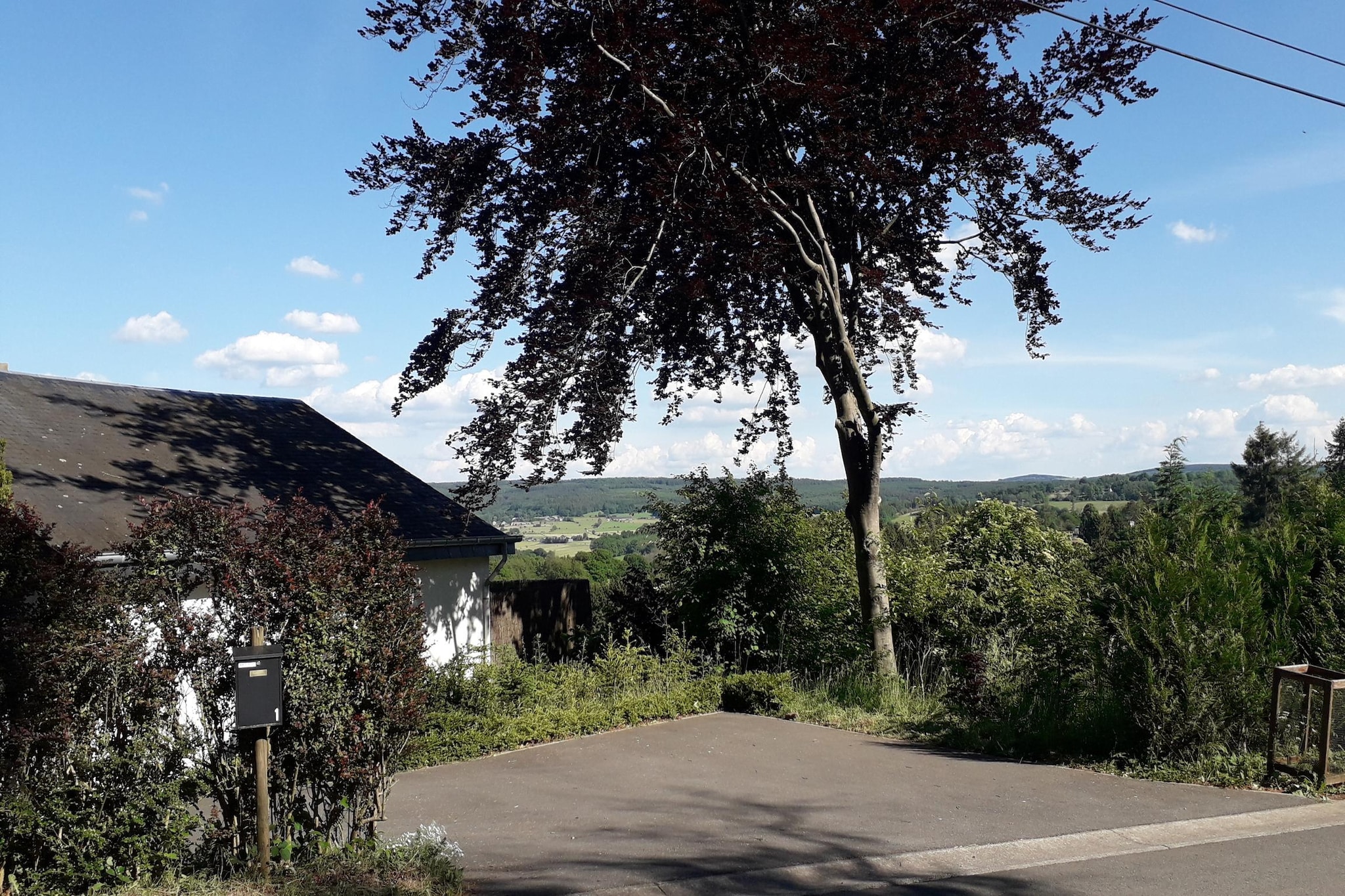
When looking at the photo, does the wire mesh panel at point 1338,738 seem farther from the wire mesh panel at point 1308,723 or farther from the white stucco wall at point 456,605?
the white stucco wall at point 456,605

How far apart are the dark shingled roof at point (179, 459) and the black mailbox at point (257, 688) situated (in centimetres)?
619

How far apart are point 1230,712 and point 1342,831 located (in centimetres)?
190

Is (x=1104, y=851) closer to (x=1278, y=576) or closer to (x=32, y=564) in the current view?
(x=1278, y=576)

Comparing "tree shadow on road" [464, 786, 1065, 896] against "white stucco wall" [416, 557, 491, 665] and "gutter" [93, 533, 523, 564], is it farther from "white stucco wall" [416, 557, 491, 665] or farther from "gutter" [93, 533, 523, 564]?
"white stucco wall" [416, 557, 491, 665]

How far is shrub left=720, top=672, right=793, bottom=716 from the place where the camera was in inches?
497

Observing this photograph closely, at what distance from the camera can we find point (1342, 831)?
6977mm

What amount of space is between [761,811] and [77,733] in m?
4.97

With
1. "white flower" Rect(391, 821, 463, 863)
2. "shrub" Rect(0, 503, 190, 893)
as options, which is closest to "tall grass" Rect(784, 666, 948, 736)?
"white flower" Rect(391, 821, 463, 863)

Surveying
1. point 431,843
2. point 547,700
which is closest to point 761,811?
point 431,843

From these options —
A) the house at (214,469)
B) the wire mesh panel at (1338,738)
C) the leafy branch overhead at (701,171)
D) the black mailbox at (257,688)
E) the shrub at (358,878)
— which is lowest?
the shrub at (358,878)

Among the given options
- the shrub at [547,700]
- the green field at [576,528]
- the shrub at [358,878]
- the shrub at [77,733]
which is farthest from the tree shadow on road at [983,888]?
the green field at [576,528]

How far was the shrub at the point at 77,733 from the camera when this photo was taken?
5.43 m

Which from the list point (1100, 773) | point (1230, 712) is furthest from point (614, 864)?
point (1230, 712)

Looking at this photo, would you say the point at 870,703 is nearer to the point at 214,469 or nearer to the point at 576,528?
the point at 214,469
